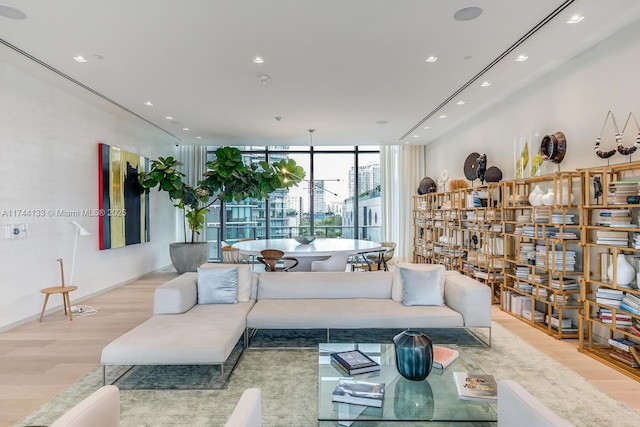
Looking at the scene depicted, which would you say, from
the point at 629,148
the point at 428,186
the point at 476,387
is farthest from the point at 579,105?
the point at 428,186

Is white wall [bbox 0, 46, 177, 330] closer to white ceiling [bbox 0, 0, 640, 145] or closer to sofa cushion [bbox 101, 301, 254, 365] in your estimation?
white ceiling [bbox 0, 0, 640, 145]

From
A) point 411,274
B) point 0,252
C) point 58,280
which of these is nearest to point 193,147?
point 58,280

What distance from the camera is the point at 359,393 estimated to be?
2.05 metres

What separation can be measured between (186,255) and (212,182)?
1.61 meters

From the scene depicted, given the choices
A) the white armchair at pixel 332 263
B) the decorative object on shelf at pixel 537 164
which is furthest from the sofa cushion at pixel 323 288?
the decorative object on shelf at pixel 537 164

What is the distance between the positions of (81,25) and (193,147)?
20.5 feet

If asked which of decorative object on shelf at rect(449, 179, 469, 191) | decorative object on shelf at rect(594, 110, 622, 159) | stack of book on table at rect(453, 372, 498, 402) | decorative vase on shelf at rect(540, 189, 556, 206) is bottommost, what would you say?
stack of book on table at rect(453, 372, 498, 402)

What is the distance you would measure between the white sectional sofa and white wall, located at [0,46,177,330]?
221cm

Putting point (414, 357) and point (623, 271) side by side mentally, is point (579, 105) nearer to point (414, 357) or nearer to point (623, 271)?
point (623, 271)

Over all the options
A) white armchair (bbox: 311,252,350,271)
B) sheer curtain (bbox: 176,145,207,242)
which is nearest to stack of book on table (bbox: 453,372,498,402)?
white armchair (bbox: 311,252,350,271)

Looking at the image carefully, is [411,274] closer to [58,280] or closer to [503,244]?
[503,244]

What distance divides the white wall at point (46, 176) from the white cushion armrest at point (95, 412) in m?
3.79

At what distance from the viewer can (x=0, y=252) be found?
409 cm

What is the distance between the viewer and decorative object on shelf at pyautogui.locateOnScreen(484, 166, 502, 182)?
542 centimetres
